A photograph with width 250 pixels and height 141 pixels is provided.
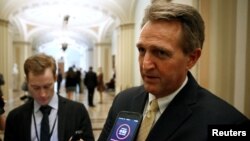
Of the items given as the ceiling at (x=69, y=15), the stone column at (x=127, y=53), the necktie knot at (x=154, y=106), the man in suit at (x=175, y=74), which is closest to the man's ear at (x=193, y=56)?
the man in suit at (x=175, y=74)

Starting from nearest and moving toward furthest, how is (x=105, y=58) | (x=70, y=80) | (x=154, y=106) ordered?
(x=154, y=106)
(x=70, y=80)
(x=105, y=58)

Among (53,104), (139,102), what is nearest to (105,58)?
(53,104)

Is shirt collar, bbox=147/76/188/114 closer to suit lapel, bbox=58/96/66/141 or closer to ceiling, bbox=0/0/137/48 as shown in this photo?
→ suit lapel, bbox=58/96/66/141

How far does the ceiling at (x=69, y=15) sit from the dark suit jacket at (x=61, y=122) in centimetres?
1019

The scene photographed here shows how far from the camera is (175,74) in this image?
4.47 feet

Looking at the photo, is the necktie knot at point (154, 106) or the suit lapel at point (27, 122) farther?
the suit lapel at point (27, 122)

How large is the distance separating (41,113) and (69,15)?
60.2 ft

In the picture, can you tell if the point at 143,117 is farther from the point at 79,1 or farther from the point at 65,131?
the point at 79,1

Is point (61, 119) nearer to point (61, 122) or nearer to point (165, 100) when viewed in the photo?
point (61, 122)

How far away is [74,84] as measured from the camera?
12.8 m

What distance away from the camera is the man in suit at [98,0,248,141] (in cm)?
131

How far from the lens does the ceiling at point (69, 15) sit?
1300 centimetres

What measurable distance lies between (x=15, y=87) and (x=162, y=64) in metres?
22.0

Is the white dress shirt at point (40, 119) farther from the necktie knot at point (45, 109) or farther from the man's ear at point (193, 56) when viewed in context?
the man's ear at point (193, 56)
